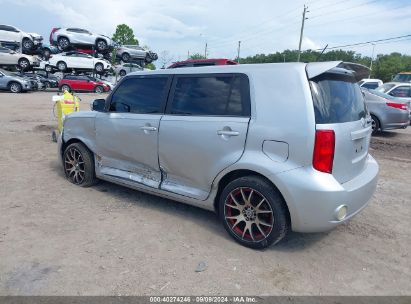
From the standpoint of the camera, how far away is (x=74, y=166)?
501cm

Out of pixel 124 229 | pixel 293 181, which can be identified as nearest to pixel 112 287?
pixel 124 229

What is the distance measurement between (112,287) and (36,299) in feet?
1.83

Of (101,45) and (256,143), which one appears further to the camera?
(101,45)

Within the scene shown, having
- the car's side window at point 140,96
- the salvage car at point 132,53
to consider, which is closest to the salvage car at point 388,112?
the car's side window at point 140,96

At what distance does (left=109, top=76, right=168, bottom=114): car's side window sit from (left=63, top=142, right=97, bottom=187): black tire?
82cm

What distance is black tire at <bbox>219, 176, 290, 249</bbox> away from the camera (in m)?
3.09

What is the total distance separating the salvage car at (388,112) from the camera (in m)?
9.94

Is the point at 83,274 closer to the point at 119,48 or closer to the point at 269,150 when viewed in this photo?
the point at 269,150

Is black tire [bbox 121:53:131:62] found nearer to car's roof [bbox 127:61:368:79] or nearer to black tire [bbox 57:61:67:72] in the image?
black tire [bbox 57:61:67:72]

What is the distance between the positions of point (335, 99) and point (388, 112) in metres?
8.12

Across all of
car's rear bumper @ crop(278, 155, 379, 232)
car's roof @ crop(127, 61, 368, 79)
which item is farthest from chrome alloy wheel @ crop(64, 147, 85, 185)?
car's rear bumper @ crop(278, 155, 379, 232)

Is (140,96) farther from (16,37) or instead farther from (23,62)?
(16,37)

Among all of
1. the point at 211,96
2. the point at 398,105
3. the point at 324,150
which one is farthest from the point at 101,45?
the point at 324,150

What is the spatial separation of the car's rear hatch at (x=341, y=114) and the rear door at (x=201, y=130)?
67 cm
